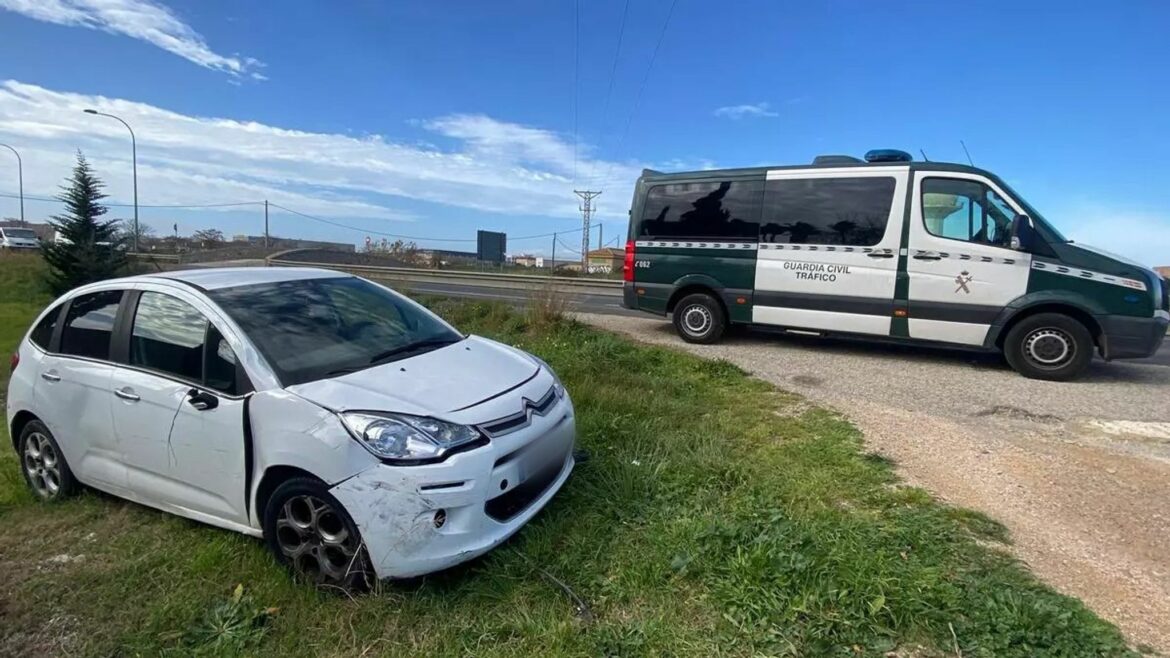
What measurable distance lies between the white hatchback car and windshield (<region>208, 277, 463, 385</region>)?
1 cm

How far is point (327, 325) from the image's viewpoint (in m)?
3.74

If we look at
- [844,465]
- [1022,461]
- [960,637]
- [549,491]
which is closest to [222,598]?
[549,491]

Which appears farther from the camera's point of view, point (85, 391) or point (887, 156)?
point (887, 156)

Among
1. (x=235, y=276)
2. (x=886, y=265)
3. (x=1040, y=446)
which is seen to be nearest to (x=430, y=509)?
(x=235, y=276)

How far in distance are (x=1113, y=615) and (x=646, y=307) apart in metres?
7.37

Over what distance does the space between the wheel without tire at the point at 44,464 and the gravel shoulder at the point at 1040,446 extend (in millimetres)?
5555

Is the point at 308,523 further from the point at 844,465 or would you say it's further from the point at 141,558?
the point at 844,465

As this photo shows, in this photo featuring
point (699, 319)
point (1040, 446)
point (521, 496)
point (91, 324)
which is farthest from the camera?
point (699, 319)

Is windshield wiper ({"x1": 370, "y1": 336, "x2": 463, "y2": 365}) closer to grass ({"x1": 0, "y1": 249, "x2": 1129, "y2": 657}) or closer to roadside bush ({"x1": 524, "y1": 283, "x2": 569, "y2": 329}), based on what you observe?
grass ({"x1": 0, "y1": 249, "x2": 1129, "y2": 657})

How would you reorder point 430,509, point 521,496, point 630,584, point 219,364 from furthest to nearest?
point 219,364
point 521,496
point 630,584
point 430,509

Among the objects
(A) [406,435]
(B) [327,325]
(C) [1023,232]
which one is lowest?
(A) [406,435]

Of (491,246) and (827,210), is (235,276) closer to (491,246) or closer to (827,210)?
(827,210)

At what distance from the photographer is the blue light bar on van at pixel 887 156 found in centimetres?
783

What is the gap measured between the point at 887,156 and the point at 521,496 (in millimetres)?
7053
